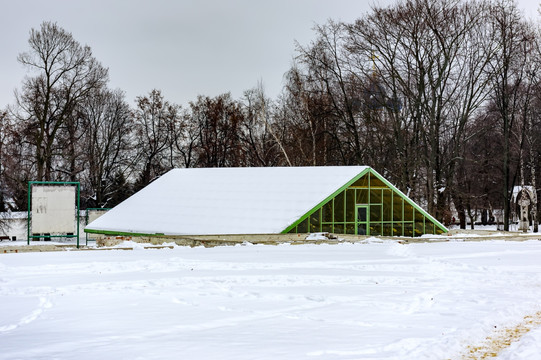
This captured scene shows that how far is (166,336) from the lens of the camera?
837cm

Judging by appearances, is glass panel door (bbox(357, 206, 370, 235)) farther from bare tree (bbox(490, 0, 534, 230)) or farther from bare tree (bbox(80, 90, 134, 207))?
bare tree (bbox(80, 90, 134, 207))

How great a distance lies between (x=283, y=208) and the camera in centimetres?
2725

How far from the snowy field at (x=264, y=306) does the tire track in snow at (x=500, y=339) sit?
1.8 inches

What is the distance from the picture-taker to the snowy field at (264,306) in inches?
305

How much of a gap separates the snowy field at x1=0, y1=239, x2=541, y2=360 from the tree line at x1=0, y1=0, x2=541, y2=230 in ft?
67.5

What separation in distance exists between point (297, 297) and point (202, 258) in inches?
272

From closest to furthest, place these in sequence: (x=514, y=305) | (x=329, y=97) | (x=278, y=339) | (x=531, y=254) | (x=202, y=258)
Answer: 1. (x=278, y=339)
2. (x=514, y=305)
3. (x=202, y=258)
4. (x=531, y=254)
5. (x=329, y=97)

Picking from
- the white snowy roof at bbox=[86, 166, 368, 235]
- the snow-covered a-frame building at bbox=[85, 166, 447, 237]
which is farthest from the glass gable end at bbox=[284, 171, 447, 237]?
the white snowy roof at bbox=[86, 166, 368, 235]

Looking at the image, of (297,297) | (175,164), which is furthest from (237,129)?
A: (297,297)

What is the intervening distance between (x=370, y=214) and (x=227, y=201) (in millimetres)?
6969

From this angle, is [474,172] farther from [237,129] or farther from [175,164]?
[175,164]

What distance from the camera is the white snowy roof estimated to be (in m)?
27.1

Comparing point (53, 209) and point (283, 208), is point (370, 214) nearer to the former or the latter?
point (283, 208)

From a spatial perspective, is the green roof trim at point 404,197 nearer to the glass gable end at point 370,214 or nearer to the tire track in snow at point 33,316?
the glass gable end at point 370,214
